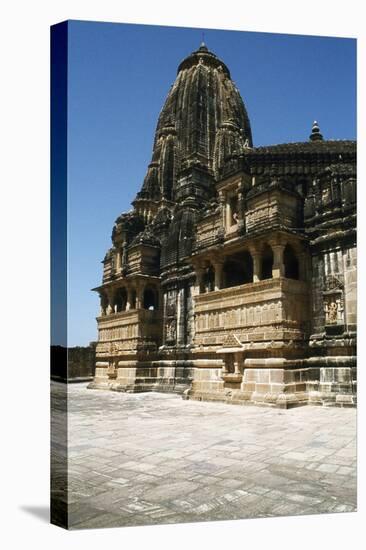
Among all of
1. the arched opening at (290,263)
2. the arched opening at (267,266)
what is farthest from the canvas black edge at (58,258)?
the arched opening at (267,266)

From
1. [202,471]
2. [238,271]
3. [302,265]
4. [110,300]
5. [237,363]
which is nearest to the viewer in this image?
[202,471]

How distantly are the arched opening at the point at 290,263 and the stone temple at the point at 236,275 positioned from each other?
0.13 feet

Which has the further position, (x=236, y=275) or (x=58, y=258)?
(x=236, y=275)

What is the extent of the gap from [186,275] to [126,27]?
1642 cm

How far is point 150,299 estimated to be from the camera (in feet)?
85.8

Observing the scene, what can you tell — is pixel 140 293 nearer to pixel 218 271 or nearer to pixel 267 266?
pixel 218 271

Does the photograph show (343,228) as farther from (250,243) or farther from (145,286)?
(145,286)

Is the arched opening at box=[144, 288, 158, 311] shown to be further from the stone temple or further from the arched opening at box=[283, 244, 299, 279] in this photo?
the arched opening at box=[283, 244, 299, 279]

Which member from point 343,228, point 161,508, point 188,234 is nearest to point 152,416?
point 161,508

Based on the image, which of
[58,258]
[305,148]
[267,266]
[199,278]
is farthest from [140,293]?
[58,258]

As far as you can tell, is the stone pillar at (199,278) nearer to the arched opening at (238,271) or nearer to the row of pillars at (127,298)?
the arched opening at (238,271)

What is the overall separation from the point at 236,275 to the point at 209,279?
1311 millimetres

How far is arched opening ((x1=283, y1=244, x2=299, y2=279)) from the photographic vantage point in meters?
16.9

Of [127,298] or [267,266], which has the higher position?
[267,266]
